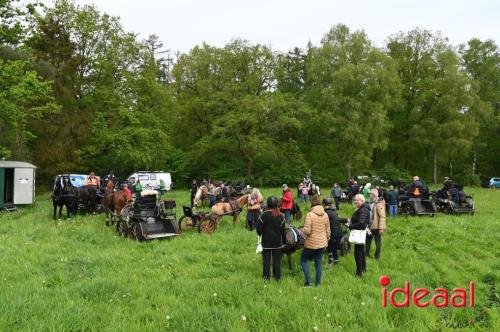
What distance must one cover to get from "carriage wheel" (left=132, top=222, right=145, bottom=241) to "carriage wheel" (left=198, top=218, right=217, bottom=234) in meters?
1.93

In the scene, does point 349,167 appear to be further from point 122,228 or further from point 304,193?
point 122,228

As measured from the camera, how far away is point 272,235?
23.6 feet

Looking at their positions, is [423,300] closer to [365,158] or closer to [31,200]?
[31,200]

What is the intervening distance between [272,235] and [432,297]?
2.82 m

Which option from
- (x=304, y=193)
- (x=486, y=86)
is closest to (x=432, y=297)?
(x=304, y=193)

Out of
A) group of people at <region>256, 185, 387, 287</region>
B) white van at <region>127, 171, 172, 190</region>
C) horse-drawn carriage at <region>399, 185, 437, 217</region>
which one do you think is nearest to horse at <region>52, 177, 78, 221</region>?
group of people at <region>256, 185, 387, 287</region>

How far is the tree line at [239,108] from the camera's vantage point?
1220 inches

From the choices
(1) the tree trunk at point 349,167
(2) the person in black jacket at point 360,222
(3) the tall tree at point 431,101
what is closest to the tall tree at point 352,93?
(1) the tree trunk at point 349,167

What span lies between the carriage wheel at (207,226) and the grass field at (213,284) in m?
0.65

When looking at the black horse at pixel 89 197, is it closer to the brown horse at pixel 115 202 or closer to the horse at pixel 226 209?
the brown horse at pixel 115 202

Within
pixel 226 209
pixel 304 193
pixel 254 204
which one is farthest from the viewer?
pixel 304 193

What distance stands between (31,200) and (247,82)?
65.9 ft

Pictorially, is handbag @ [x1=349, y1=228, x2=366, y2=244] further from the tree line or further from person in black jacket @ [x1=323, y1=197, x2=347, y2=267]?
the tree line

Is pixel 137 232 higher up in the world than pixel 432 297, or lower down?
higher up
